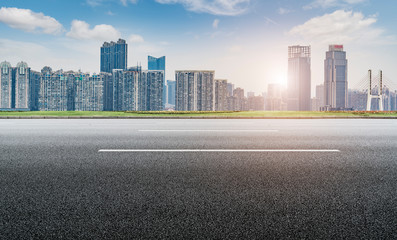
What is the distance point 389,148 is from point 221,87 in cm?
8554

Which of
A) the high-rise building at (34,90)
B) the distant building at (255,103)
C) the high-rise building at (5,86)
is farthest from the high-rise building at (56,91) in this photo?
the distant building at (255,103)

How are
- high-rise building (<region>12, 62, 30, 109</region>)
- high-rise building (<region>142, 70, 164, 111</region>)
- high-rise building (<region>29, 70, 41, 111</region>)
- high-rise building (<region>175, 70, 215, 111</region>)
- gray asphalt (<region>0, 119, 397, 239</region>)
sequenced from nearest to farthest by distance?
1. gray asphalt (<region>0, 119, 397, 239</region>)
2. high-rise building (<region>175, 70, 215, 111</region>)
3. high-rise building (<region>142, 70, 164, 111</region>)
4. high-rise building (<region>12, 62, 30, 109</region>)
5. high-rise building (<region>29, 70, 41, 111</region>)

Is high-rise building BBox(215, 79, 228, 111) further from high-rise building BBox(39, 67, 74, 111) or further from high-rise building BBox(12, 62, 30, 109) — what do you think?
high-rise building BBox(12, 62, 30, 109)

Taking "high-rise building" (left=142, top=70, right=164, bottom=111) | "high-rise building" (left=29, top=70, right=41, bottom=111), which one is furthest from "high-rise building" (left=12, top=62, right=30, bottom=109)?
"high-rise building" (left=142, top=70, right=164, bottom=111)

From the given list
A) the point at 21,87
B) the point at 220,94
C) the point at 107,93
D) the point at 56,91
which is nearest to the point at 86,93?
the point at 107,93

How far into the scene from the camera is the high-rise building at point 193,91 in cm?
7375

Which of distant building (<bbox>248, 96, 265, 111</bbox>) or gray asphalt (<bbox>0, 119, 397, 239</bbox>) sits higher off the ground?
distant building (<bbox>248, 96, 265, 111</bbox>)

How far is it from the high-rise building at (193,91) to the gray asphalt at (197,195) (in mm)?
67469

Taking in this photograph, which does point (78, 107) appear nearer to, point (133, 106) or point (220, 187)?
point (133, 106)

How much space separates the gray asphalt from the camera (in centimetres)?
245

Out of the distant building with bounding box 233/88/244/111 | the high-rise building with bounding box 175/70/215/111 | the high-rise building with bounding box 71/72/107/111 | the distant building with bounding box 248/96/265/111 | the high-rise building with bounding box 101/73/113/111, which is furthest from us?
the distant building with bounding box 248/96/265/111

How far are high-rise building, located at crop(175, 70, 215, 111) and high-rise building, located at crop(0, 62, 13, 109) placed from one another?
80327mm

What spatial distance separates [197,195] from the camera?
3.24 metres

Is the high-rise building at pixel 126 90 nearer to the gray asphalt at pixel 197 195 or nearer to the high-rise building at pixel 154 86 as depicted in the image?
the high-rise building at pixel 154 86
